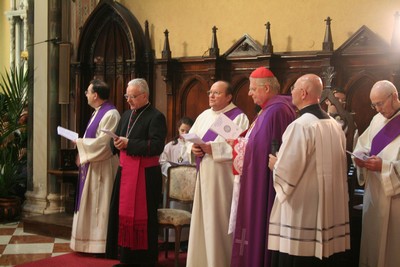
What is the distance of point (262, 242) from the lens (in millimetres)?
4055

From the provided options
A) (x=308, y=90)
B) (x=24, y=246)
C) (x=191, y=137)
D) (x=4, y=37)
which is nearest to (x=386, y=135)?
(x=308, y=90)

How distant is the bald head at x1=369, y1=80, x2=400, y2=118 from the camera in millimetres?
4402

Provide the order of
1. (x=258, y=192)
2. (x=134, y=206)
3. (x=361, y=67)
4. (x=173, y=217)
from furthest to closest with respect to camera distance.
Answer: (x=361, y=67), (x=173, y=217), (x=134, y=206), (x=258, y=192)

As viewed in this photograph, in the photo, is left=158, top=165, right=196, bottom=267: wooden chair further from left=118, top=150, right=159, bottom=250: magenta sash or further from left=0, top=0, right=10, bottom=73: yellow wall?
left=0, top=0, right=10, bottom=73: yellow wall

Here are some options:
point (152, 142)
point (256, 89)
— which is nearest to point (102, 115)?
point (152, 142)

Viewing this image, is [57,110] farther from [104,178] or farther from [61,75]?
[104,178]

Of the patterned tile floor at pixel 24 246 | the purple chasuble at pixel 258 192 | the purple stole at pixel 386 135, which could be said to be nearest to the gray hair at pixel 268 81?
the purple chasuble at pixel 258 192

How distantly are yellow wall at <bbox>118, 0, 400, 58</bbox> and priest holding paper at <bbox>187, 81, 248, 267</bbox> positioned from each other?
2361mm

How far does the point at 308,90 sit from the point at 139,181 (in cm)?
192

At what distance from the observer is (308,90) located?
380 centimetres

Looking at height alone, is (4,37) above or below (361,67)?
above

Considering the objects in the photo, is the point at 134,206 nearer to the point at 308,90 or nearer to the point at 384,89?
the point at 308,90

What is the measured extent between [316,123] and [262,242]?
3.18 ft

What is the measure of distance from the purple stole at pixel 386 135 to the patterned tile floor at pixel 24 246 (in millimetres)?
3499
